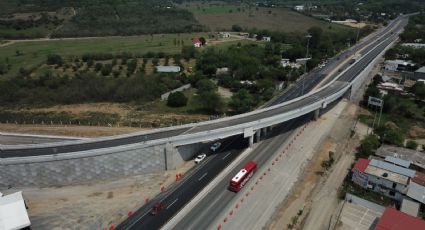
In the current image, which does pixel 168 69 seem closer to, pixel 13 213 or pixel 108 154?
pixel 108 154

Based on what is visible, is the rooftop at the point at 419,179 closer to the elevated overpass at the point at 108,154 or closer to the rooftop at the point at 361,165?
the rooftop at the point at 361,165

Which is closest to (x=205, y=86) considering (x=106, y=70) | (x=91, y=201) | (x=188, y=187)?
(x=106, y=70)

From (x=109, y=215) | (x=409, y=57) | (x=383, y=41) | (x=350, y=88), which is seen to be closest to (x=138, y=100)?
(x=109, y=215)

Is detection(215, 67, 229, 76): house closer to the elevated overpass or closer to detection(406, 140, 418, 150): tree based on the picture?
the elevated overpass

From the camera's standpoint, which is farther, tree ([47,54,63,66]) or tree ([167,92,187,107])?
tree ([47,54,63,66])

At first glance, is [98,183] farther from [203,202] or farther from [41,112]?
[41,112]

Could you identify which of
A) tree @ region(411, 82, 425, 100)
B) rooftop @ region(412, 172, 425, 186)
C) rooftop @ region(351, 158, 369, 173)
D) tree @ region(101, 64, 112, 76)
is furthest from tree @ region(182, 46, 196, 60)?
rooftop @ region(412, 172, 425, 186)
